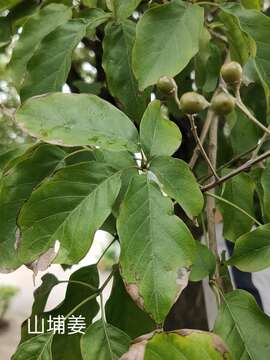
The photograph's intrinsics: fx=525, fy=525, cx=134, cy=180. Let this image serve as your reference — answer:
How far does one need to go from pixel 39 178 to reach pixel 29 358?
198 millimetres

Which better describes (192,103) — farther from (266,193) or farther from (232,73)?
(266,193)

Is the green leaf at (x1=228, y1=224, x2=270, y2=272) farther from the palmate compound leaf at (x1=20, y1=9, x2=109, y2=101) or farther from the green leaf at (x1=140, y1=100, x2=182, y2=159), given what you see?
the palmate compound leaf at (x1=20, y1=9, x2=109, y2=101)

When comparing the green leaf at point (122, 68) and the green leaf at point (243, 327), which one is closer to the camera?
the green leaf at point (243, 327)

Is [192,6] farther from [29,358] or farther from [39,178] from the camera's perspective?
[29,358]

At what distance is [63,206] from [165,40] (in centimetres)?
23

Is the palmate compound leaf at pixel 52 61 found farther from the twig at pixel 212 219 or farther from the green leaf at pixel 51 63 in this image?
the twig at pixel 212 219

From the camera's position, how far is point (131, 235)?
0.49 metres

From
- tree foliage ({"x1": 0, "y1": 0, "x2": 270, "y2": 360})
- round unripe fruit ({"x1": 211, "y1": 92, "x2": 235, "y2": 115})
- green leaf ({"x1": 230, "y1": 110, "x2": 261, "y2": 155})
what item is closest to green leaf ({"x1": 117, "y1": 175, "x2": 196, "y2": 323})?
tree foliage ({"x1": 0, "y1": 0, "x2": 270, "y2": 360})

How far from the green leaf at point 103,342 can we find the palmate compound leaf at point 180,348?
10 centimetres

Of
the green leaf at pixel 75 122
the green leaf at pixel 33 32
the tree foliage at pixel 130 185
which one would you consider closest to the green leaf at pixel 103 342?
the tree foliage at pixel 130 185

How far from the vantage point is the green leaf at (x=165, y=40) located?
0.59 m

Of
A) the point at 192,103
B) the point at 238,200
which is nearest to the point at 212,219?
the point at 238,200

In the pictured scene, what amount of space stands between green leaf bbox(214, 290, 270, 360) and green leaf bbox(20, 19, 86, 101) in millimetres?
332

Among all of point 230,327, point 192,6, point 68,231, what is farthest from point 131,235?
point 192,6
